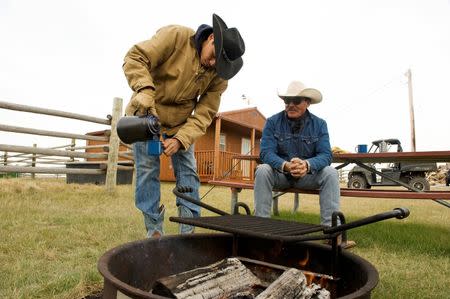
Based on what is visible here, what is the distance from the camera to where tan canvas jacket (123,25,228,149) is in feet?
7.70

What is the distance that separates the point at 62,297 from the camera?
190 centimetres

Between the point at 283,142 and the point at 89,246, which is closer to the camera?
the point at 89,246

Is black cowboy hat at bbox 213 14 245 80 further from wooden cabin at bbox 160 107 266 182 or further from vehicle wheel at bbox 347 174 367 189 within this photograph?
vehicle wheel at bbox 347 174 367 189

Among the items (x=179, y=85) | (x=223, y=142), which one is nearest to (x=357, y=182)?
(x=223, y=142)

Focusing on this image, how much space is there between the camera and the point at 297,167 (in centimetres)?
324

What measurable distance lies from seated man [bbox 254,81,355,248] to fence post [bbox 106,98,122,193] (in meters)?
4.01

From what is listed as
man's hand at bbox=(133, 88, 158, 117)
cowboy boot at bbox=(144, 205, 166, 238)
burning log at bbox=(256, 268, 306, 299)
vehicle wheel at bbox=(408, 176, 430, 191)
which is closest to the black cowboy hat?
man's hand at bbox=(133, 88, 158, 117)

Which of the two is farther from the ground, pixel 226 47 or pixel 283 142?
pixel 226 47

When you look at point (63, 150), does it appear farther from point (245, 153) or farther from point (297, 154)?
point (245, 153)

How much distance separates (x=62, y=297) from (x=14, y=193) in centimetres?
475

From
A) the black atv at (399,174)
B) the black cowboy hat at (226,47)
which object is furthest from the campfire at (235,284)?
the black atv at (399,174)

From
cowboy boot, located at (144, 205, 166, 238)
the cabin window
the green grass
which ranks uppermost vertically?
the cabin window

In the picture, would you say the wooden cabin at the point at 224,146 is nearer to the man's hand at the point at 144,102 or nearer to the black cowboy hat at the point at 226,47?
the black cowboy hat at the point at 226,47

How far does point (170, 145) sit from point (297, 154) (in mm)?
1651
